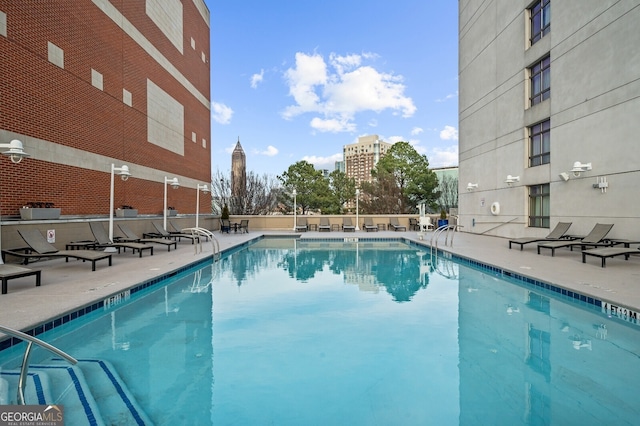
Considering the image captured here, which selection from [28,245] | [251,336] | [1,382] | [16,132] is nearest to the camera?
[1,382]

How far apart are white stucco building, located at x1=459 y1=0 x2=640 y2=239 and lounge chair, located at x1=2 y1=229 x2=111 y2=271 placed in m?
12.4

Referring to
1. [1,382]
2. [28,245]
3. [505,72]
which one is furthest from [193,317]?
[505,72]

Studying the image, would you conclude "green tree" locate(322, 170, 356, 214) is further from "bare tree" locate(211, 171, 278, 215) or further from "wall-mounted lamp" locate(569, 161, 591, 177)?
"wall-mounted lamp" locate(569, 161, 591, 177)

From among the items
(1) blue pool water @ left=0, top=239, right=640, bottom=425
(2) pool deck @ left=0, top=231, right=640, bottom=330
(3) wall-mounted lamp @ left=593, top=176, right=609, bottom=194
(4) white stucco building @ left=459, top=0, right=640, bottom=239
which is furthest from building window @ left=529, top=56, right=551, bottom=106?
(1) blue pool water @ left=0, top=239, right=640, bottom=425

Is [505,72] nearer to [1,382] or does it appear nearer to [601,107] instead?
[601,107]

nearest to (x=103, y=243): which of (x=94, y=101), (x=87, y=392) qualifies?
(x=94, y=101)

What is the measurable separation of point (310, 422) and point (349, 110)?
1634 inches

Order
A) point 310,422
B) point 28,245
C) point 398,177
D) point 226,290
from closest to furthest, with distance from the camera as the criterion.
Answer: point 310,422 → point 226,290 → point 28,245 → point 398,177

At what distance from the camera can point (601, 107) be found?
10.0 metres

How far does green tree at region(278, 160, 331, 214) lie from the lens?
30.9 m

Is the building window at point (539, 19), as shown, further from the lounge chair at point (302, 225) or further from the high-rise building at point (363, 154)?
the high-rise building at point (363, 154)

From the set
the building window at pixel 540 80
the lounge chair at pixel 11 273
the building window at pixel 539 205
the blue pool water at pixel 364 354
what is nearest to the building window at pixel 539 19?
the building window at pixel 540 80

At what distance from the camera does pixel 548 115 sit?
12305 mm

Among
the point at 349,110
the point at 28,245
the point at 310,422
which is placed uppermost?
the point at 349,110
